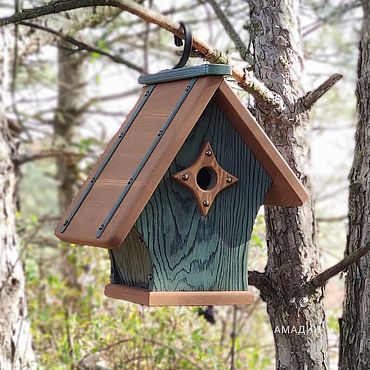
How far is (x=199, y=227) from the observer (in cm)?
263

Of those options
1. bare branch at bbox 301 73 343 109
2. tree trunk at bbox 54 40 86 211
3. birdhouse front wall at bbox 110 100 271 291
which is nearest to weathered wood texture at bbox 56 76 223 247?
birdhouse front wall at bbox 110 100 271 291

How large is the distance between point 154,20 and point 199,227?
27.2 inches

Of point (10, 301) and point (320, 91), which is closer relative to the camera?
point (320, 91)

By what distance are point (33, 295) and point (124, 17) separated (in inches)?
118

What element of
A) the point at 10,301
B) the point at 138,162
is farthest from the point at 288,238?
the point at 10,301

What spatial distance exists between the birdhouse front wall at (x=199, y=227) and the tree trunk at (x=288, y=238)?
0.38 meters

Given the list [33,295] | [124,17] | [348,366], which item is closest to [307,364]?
[348,366]

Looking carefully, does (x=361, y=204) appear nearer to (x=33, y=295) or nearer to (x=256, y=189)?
(x=256, y=189)

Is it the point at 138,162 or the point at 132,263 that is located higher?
the point at 138,162

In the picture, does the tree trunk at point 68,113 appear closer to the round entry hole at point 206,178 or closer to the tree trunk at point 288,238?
the tree trunk at point 288,238

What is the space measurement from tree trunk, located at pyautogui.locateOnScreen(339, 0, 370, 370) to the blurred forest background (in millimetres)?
455

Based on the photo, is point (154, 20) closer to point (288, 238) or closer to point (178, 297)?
point (178, 297)

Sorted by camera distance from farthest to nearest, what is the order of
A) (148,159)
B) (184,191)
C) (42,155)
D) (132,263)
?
(42,155) → (132,263) → (184,191) → (148,159)

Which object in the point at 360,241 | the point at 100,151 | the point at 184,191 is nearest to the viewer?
the point at 184,191
